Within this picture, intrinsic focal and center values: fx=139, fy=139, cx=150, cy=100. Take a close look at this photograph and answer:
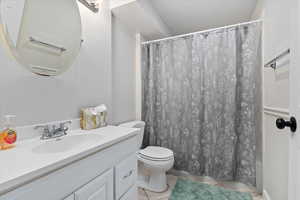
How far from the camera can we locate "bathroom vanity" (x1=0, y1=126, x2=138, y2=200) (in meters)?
0.49

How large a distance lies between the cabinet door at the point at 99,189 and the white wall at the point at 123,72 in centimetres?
91

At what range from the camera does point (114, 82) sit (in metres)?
1.74

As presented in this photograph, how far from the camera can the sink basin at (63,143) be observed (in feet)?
2.78

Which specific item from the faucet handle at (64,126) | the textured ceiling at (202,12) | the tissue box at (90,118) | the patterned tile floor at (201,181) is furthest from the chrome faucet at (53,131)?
the textured ceiling at (202,12)

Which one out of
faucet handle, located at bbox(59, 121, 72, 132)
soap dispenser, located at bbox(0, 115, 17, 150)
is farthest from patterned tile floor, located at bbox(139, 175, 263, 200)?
soap dispenser, located at bbox(0, 115, 17, 150)

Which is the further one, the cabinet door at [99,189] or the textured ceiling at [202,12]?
the textured ceiling at [202,12]

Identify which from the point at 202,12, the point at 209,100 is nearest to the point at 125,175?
the point at 209,100

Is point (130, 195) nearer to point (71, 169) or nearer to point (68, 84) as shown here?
point (71, 169)

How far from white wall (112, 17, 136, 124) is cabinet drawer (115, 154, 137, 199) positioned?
0.73 m

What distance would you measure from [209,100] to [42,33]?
→ 1671mm

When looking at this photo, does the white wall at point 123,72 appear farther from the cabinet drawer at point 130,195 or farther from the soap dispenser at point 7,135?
the soap dispenser at point 7,135

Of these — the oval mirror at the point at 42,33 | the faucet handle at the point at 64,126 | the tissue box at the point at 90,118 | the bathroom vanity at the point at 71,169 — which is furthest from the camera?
the tissue box at the point at 90,118

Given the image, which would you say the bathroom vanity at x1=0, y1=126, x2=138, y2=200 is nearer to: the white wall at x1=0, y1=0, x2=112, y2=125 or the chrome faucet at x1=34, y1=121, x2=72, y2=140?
the chrome faucet at x1=34, y1=121, x2=72, y2=140

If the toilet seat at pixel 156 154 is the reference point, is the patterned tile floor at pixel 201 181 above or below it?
below
